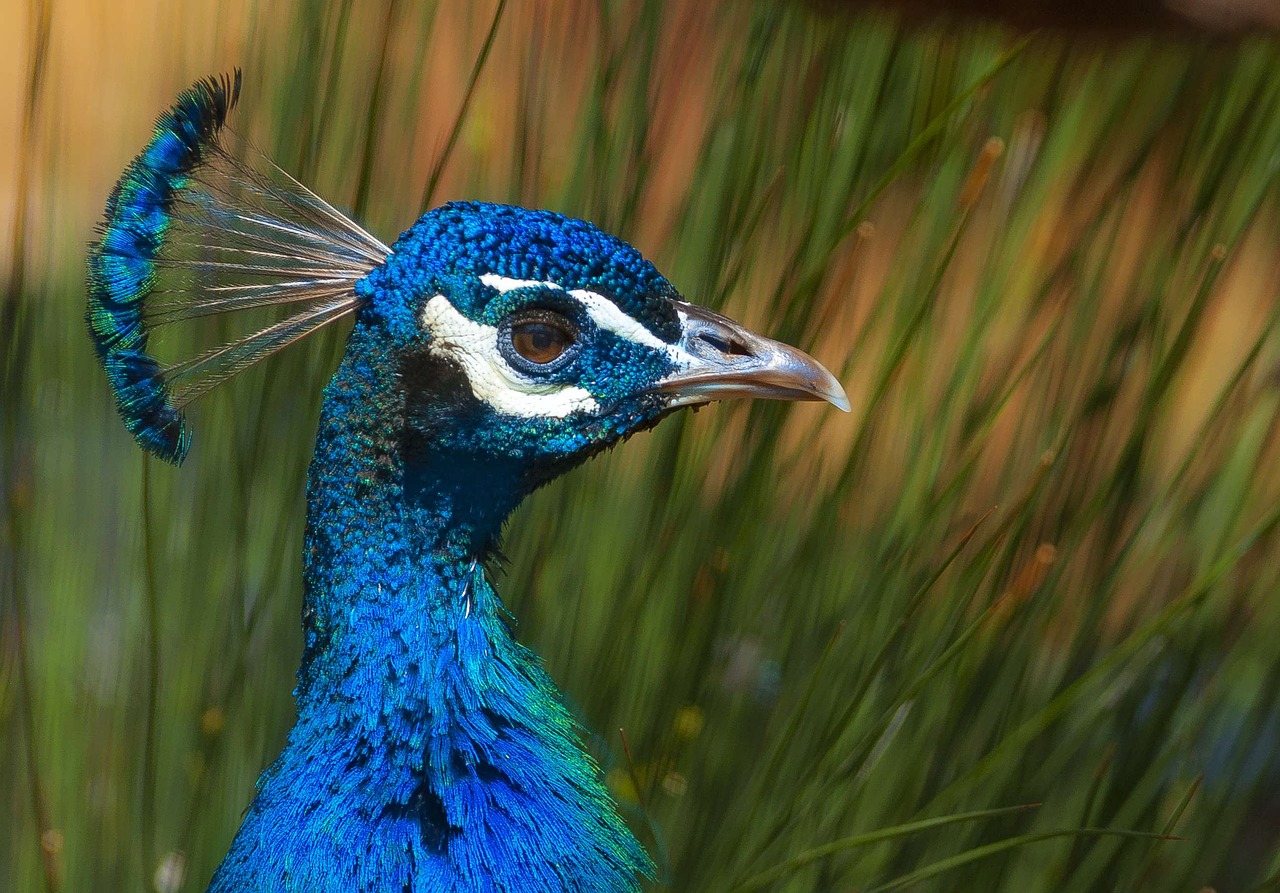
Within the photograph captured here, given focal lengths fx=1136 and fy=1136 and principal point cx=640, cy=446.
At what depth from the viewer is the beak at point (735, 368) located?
67 cm

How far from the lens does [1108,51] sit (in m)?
0.89

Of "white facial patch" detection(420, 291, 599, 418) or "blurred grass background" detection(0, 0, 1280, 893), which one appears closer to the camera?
"white facial patch" detection(420, 291, 599, 418)

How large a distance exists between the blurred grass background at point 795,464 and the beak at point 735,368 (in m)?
0.18

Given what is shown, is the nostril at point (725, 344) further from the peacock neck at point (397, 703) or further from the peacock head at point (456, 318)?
the peacock neck at point (397, 703)

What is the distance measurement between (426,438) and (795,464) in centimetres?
39

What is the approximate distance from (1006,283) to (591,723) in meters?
0.52

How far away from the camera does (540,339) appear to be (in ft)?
2.15

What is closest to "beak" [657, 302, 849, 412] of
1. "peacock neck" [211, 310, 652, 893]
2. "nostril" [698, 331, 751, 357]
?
"nostril" [698, 331, 751, 357]

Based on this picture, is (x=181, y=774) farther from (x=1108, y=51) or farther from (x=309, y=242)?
(x=1108, y=51)

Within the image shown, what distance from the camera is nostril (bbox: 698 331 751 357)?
0.69m

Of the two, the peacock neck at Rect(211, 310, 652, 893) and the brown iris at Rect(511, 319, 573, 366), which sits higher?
the brown iris at Rect(511, 319, 573, 366)

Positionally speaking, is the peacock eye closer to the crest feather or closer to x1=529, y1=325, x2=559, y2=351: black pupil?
x1=529, y1=325, x2=559, y2=351: black pupil

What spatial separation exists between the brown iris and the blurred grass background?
256 millimetres

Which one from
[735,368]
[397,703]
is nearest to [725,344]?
[735,368]
